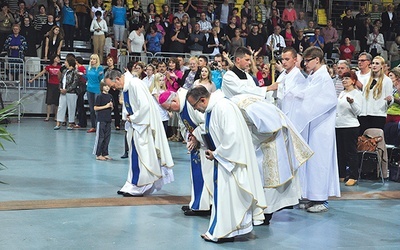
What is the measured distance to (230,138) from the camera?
21.0 ft

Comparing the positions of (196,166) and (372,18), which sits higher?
(372,18)

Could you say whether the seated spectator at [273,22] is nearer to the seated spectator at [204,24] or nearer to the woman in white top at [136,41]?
the seated spectator at [204,24]

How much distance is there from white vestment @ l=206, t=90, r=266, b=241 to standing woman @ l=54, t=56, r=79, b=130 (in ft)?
30.9

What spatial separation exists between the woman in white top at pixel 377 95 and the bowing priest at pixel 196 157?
3.84m

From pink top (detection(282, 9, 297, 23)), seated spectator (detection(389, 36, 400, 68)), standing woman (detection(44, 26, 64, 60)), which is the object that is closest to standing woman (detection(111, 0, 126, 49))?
standing woman (detection(44, 26, 64, 60))

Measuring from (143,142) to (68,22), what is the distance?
414 inches

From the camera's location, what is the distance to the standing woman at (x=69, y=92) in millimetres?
15492

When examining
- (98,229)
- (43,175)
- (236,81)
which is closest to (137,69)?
(43,175)

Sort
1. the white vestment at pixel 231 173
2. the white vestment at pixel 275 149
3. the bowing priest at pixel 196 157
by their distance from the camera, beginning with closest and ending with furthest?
the white vestment at pixel 231 173
the white vestment at pixel 275 149
the bowing priest at pixel 196 157

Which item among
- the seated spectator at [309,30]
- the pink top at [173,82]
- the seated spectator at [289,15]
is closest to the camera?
the pink top at [173,82]

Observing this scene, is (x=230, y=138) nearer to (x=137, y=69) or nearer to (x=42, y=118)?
(x=137, y=69)

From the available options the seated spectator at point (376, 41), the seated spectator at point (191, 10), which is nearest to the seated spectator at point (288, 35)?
the seated spectator at point (191, 10)

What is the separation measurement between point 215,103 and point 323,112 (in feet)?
6.95

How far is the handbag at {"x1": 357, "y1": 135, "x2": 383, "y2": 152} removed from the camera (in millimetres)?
10469
